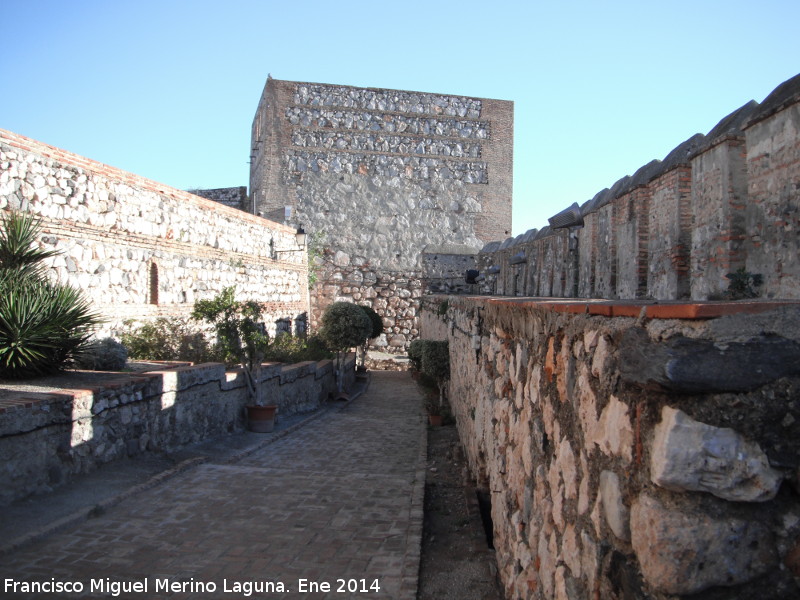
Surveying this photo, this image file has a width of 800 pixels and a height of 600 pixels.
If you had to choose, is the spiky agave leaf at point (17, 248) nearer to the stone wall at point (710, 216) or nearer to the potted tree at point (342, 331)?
the stone wall at point (710, 216)

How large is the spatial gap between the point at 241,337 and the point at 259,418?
184 centimetres

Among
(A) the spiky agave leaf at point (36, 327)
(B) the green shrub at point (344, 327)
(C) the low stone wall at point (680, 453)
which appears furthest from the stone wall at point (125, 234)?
(C) the low stone wall at point (680, 453)

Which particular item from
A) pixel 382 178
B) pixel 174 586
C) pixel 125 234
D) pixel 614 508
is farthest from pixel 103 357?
pixel 382 178

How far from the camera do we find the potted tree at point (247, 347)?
31.9ft

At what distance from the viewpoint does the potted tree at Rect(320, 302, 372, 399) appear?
14.6 meters

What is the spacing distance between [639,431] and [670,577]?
1.24 ft

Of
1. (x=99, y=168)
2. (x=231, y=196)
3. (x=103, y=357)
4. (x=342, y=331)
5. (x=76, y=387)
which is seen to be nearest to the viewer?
(x=76, y=387)

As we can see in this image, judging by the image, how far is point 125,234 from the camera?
37.3 ft

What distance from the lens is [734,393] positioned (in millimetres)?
1536

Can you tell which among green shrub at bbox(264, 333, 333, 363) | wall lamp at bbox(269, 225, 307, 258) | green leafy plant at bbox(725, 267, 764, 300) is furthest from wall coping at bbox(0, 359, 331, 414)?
wall lamp at bbox(269, 225, 307, 258)

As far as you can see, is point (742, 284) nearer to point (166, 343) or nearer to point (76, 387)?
point (76, 387)

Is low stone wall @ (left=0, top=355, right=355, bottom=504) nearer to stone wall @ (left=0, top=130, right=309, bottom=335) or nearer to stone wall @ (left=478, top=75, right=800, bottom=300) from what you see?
stone wall @ (left=0, top=130, right=309, bottom=335)

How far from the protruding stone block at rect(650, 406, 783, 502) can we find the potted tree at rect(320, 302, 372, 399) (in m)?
12.8

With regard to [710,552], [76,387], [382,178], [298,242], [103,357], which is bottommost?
[76,387]
